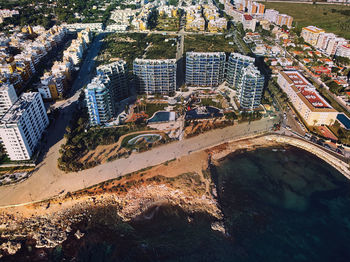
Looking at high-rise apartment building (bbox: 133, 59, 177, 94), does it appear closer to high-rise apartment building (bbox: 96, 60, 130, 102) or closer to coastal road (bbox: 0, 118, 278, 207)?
high-rise apartment building (bbox: 96, 60, 130, 102)

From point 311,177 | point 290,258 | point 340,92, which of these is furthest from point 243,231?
point 340,92

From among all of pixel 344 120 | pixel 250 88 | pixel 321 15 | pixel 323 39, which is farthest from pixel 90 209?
pixel 321 15

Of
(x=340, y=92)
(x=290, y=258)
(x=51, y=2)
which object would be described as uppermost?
(x=51, y=2)

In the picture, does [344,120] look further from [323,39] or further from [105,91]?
[323,39]

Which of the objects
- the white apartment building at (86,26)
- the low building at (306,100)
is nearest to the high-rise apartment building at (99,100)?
the low building at (306,100)

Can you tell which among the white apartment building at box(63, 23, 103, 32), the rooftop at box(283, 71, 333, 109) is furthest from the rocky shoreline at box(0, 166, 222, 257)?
the white apartment building at box(63, 23, 103, 32)

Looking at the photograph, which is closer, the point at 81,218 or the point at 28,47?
the point at 81,218

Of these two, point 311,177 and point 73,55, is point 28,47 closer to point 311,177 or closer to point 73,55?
point 73,55
